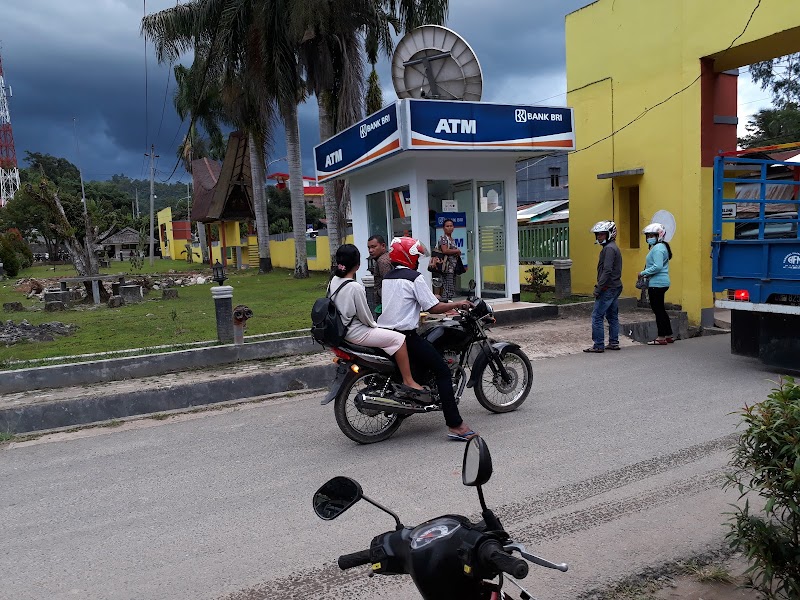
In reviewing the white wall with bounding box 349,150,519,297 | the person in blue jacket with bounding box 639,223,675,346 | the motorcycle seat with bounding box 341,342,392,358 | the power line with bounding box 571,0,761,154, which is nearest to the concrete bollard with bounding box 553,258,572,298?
the white wall with bounding box 349,150,519,297

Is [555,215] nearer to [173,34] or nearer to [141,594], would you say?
[173,34]

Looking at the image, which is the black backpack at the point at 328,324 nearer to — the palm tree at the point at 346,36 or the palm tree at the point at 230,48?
the palm tree at the point at 346,36

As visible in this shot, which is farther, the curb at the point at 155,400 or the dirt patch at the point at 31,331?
the dirt patch at the point at 31,331

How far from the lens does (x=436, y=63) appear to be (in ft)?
43.3

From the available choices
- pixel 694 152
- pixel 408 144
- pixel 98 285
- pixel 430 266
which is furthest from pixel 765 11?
pixel 98 285

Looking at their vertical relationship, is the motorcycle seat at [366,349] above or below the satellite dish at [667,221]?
below

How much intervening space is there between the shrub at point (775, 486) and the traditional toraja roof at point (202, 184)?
41131mm

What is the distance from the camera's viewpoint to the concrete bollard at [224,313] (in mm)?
9211

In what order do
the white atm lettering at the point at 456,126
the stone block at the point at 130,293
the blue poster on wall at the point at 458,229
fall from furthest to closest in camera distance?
the stone block at the point at 130,293 → the blue poster on wall at the point at 458,229 → the white atm lettering at the point at 456,126

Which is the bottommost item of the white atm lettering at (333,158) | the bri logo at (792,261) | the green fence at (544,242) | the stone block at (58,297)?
the stone block at (58,297)

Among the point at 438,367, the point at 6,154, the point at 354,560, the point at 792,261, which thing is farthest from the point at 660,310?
the point at 6,154

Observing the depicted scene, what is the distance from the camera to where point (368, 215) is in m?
14.2

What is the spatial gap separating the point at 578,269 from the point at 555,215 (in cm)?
478

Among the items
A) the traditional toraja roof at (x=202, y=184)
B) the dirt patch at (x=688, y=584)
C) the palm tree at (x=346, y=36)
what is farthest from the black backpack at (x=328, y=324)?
the traditional toraja roof at (x=202, y=184)
